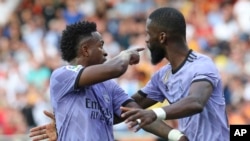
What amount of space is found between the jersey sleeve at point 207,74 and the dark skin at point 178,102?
46mm

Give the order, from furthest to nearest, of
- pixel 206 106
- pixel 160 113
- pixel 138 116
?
pixel 206 106 → pixel 160 113 → pixel 138 116

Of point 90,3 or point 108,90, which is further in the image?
point 90,3

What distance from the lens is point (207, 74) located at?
812cm

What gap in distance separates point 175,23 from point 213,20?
31.0 feet

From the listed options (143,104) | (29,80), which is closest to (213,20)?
(29,80)

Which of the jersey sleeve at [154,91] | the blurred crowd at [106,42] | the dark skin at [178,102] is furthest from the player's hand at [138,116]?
Result: the blurred crowd at [106,42]

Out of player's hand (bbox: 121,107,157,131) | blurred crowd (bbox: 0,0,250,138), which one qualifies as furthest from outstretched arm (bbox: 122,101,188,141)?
blurred crowd (bbox: 0,0,250,138)

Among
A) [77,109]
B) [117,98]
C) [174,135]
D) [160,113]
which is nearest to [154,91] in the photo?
[117,98]

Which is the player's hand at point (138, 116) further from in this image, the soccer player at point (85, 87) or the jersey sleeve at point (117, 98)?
the jersey sleeve at point (117, 98)

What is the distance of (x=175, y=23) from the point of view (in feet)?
27.6

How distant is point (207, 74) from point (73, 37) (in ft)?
4.16

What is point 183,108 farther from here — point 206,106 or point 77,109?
point 77,109

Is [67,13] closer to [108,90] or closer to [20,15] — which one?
[20,15]

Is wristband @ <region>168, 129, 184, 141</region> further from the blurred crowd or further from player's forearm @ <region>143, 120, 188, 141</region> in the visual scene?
the blurred crowd
